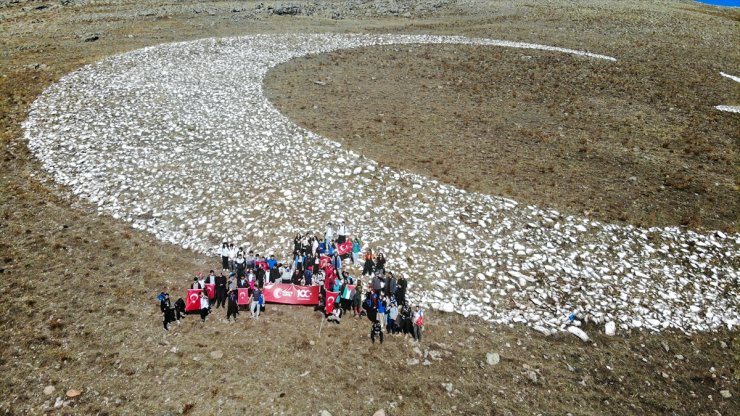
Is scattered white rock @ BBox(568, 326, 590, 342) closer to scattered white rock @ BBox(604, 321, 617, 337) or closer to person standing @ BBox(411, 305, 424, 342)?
scattered white rock @ BBox(604, 321, 617, 337)

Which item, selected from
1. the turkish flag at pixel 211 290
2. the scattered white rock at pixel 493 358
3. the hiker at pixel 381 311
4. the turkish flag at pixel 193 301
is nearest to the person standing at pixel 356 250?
the hiker at pixel 381 311

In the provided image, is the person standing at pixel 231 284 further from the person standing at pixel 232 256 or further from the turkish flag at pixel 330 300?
the turkish flag at pixel 330 300

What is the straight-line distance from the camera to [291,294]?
16609 millimetres

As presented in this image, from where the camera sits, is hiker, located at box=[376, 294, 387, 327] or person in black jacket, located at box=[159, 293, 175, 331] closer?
person in black jacket, located at box=[159, 293, 175, 331]

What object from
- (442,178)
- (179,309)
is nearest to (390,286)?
Result: (179,309)

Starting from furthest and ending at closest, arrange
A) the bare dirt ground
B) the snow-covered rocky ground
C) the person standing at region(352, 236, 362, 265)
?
the person standing at region(352, 236, 362, 265) < the snow-covered rocky ground < the bare dirt ground

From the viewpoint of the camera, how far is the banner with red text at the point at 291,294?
54.1 feet

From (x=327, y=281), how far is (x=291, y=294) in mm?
1475

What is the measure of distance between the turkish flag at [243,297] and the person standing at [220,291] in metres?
0.72

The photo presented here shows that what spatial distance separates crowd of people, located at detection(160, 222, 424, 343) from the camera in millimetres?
15484

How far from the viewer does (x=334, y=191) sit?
22.2 m

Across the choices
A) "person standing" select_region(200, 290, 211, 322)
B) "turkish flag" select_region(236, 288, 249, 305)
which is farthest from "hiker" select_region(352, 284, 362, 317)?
"person standing" select_region(200, 290, 211, 322)

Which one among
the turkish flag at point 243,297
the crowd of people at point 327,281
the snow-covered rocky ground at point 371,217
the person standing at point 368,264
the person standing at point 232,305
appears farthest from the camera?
the person standing at point 368,264

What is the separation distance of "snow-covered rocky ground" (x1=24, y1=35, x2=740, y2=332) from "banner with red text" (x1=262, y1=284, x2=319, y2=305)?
2507mm
